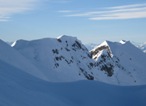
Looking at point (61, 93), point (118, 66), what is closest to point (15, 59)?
point (61, 93)

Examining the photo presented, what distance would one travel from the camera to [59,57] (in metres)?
141

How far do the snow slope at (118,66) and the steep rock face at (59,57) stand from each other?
44.9 ft

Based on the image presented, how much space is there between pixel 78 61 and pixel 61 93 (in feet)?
429

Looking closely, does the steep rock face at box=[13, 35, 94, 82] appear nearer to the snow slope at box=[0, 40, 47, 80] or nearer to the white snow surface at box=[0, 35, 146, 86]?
the white snow surface at box=[0, 35, 146, 86]

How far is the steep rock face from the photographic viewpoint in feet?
401

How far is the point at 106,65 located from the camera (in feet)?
574

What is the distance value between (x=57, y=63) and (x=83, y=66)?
1972cm

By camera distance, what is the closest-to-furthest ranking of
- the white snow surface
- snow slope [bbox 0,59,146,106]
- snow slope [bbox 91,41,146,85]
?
snow slope [bbox 0,59,146,106] → the white snow surface → snow slope [bbox 91,41,146,85]

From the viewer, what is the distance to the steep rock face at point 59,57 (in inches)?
4811

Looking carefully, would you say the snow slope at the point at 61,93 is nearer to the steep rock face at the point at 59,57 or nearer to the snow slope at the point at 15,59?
the snow slope at the point at 15,59

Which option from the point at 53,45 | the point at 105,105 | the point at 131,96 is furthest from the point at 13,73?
the point at 53,45

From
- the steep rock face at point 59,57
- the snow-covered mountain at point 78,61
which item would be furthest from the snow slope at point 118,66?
the steep rock face at point 59,57

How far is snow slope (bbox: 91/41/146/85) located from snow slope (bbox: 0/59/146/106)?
132 m

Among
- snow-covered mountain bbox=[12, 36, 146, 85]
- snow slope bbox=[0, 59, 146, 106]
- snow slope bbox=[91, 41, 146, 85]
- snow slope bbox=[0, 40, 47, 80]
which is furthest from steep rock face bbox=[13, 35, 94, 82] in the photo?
snow slope bbox=[0, 59, 146, 106]
